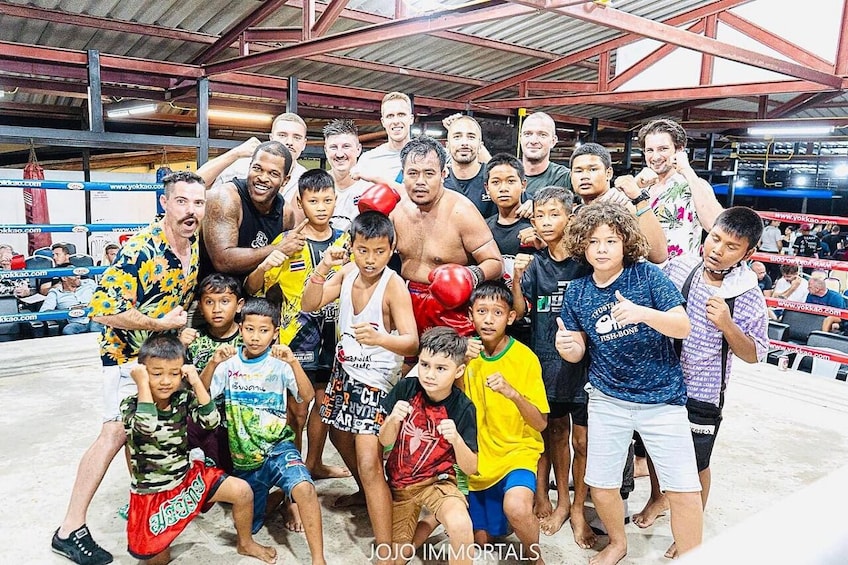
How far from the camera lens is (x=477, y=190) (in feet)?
9.93

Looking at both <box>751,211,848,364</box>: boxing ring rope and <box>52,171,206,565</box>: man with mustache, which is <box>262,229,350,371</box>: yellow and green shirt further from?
<box>751,211,848,364</box>: boxing ring rope

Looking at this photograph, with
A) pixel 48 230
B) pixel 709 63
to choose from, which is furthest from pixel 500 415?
pixel 709 63

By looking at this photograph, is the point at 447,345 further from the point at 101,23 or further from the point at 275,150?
the point at 101,23

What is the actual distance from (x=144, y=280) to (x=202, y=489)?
81 cm

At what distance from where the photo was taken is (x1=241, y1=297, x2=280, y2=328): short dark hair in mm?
2357

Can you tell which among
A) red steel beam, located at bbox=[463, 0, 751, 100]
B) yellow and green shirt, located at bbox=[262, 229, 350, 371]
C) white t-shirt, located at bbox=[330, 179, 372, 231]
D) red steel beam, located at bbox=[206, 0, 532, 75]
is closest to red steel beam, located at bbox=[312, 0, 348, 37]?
red steel beam, located at bbox=[206, 0, 532, 75]

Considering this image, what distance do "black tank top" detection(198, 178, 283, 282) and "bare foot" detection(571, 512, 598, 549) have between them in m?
1.75

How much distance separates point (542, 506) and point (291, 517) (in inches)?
42.7

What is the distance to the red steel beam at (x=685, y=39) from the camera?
3.72 m

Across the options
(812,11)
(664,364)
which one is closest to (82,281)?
(664,364)

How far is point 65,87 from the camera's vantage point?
6.16 m

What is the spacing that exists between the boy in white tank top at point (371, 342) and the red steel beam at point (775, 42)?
17.3 ft

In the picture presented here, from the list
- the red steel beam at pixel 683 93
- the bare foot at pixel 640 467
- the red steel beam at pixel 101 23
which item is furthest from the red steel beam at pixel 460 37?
the bare foot at pixel 640 467

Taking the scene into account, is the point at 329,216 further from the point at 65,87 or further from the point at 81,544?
the point at 65,87
